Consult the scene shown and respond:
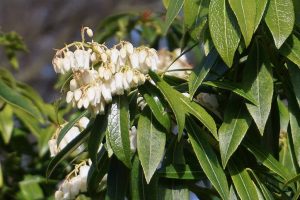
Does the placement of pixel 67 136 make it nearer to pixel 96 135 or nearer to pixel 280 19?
pixel 96 135

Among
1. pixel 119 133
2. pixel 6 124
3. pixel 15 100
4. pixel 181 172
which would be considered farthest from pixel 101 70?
pixel 6 124

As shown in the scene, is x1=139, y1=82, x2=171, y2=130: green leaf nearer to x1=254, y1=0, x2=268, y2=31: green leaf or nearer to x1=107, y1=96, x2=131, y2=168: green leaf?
x1=107, y1=96, x2=131, y2=168: green leaf

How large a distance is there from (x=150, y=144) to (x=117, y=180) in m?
0.12

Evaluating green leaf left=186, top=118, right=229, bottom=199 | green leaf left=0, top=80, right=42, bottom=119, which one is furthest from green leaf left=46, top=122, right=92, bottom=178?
green leaf left=0, top=80, right=42, bottom=119

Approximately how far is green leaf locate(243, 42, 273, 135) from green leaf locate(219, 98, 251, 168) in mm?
26

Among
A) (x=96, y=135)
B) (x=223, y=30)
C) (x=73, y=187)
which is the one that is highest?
(x=223, y=30)

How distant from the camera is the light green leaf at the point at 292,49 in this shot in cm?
130

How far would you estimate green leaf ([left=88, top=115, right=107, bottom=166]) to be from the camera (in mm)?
1281

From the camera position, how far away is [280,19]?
127 centimetres

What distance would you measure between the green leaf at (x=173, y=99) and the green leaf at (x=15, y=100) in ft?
2.18

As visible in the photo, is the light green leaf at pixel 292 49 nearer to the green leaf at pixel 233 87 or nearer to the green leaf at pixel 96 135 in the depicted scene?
the green leaf at pixel 233 87

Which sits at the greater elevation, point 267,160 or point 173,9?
point 173,9

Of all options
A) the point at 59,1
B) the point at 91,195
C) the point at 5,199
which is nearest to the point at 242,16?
the point at 91,195

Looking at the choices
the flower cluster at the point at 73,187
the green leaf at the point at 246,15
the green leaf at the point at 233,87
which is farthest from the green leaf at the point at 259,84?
the flower cluster at the point at 73,187
